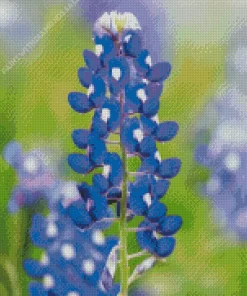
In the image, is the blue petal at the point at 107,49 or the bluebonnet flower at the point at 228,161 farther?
the bluebonnet flower at the point at 228,161

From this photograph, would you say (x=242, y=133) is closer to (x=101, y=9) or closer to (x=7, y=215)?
(x=101, y=9)

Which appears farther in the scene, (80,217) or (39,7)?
(39,7)

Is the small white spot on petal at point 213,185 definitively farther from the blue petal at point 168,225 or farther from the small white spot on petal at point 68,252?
the small white spot on petal at point 68,252

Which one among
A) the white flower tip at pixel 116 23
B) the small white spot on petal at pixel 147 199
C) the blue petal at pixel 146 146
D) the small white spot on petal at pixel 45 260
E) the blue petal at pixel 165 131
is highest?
the white flower tip at pixel 116 23

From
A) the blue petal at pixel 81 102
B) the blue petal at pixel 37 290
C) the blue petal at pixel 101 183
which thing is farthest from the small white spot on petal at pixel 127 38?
the blue petal at pixel 37 290

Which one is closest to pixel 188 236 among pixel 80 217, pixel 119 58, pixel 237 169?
pixel 237 169

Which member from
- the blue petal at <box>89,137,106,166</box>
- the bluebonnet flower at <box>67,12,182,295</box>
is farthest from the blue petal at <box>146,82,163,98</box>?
the blue petal at <box>89,137,106,166</box>

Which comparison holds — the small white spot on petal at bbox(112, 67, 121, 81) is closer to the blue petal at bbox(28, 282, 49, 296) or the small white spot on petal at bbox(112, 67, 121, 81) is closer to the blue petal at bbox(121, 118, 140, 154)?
the blue petal at bbox(121, 118, 140, 154)
